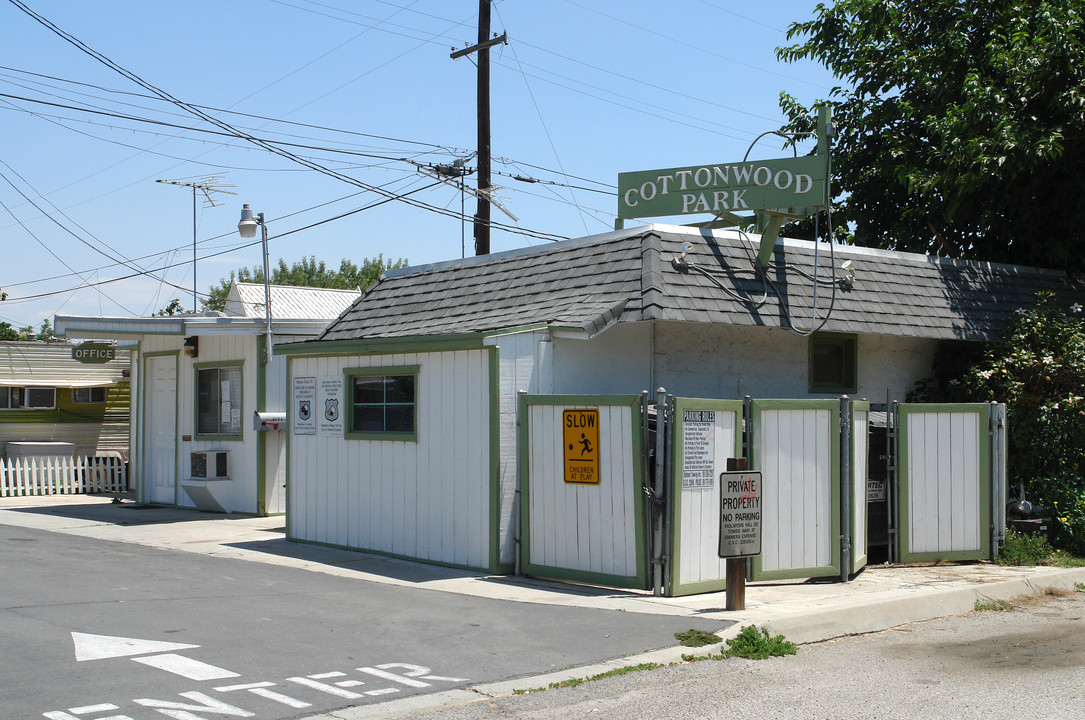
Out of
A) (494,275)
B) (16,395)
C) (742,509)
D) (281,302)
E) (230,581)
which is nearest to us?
(742,509)

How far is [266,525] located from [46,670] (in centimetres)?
914

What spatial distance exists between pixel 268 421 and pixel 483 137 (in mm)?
7208

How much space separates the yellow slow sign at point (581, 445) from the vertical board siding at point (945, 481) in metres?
3.86

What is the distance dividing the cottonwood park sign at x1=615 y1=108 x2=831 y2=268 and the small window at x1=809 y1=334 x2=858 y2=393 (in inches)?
66.8

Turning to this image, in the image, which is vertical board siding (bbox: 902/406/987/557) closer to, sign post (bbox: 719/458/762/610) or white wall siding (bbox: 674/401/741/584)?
white wall siding (bbox: 674/401/741/584)

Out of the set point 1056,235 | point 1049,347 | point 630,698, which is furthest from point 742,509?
point 1056,235

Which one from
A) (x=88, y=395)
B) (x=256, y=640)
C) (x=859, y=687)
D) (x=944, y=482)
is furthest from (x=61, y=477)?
(x=859, y=687)

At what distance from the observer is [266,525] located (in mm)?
15852

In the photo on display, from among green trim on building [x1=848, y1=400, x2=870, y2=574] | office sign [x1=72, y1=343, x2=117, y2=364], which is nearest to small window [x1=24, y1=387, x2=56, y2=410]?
office sign [x1=72, y1=343, x2=117, y2=364]

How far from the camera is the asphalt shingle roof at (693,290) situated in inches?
465

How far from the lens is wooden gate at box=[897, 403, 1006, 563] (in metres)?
11.6

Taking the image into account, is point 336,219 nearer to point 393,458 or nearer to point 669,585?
point 393,458

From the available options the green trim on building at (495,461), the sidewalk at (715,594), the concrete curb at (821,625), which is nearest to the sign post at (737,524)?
the sidewalk at (715,594)

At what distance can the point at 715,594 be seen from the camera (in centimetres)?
994
